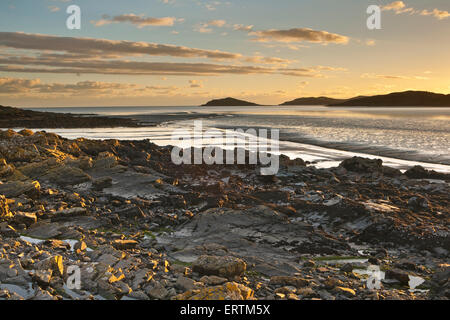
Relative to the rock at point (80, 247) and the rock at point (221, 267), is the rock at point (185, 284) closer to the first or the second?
the rock at point (221, 267)

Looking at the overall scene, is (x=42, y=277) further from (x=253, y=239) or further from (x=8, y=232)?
(x=253, y=239)

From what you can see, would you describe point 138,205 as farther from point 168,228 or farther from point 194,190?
point 194,190

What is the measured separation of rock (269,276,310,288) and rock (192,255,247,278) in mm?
741

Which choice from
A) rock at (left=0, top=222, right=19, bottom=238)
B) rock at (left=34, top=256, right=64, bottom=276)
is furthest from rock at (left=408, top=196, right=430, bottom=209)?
rock at (left=0, top=222, right=19, bottom=238)

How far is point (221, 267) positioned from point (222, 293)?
122 cm

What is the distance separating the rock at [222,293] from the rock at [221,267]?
85cm

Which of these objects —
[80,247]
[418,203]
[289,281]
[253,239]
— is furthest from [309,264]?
[418,203]

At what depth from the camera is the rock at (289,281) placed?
7.77m

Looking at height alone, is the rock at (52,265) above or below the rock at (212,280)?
above

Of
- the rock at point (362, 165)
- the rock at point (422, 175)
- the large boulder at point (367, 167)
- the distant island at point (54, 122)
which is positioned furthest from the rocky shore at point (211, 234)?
the distant island at point (54, 122)

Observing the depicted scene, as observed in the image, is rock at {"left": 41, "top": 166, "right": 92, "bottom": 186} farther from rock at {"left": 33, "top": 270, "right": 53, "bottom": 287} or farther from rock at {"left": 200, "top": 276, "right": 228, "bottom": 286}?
rock at {"left": 200, "top": 276, "right": 228, "bottom": 286}

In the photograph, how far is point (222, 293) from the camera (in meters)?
6.84

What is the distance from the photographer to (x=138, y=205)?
1374 cm
